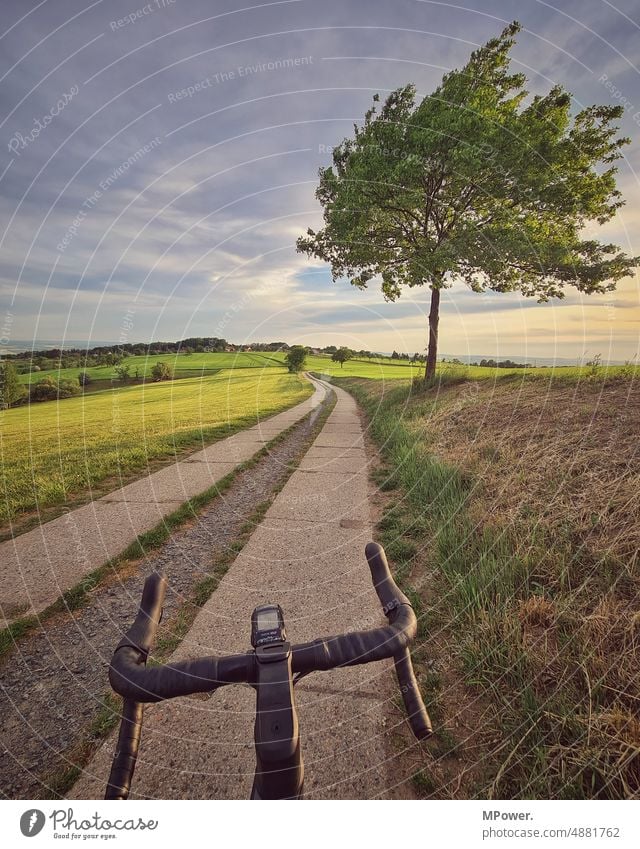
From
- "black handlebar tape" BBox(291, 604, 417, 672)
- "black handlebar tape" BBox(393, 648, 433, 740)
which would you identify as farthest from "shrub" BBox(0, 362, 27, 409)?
"black handlebar tape" BBox(393, 648, 433, 740)

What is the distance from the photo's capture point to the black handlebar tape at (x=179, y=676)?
45.6 inches

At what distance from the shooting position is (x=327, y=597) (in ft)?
12.3

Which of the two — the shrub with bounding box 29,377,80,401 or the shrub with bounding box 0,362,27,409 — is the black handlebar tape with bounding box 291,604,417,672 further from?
the shrub with bounding box 29,377,80,401

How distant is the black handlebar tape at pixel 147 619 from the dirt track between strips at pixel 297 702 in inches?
50.2

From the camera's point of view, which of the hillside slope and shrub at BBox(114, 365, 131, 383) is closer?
the hillside slope

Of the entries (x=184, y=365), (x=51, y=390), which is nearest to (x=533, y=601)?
(x=51, y=390)

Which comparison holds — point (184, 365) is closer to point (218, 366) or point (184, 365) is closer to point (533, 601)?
point (218, 366)

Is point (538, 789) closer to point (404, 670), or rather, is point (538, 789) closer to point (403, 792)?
point (403, 792)

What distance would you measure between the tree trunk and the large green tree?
1815 millimetres

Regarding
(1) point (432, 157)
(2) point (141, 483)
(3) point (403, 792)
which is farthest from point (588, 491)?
(1) point (432, 157)

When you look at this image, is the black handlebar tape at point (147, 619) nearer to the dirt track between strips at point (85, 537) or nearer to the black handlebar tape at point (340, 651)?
the black handlebar tape at point (340, 651)

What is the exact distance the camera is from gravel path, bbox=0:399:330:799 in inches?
90.3

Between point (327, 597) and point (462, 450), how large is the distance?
14.4 feet

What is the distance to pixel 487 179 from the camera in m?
12.5
